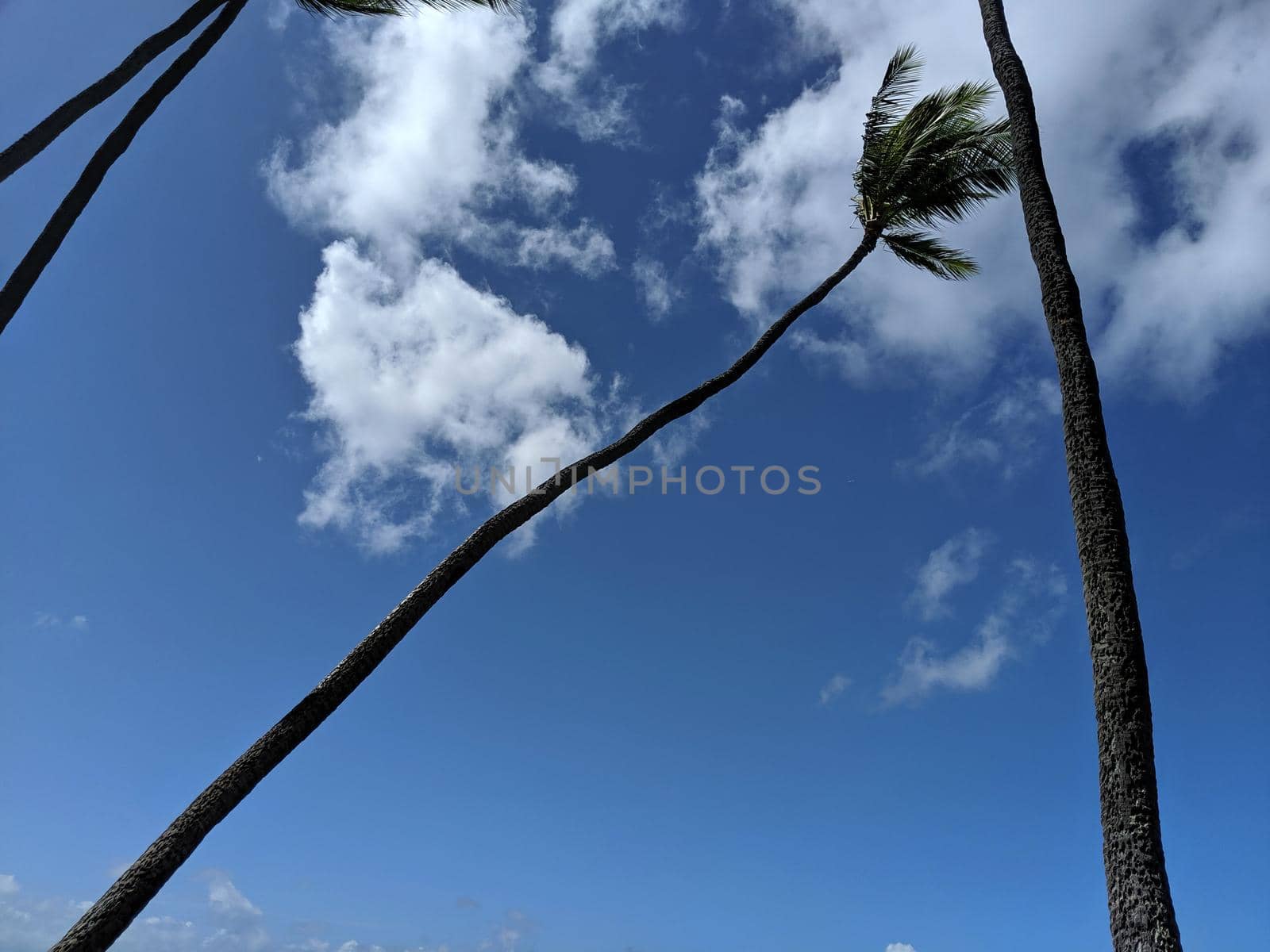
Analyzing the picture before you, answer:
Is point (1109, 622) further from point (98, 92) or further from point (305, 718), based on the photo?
point (98, 92)

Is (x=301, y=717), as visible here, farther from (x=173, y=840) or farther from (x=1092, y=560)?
(x=1092, y=560)

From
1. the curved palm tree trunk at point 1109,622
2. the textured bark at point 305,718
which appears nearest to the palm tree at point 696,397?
the textured bark at point 305,718

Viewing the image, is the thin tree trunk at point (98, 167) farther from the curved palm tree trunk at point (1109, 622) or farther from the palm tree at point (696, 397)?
the curved palm tree trunk at point (1109, 622)

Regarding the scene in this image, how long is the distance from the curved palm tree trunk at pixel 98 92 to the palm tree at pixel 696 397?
6731 mm

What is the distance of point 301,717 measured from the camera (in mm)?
7340

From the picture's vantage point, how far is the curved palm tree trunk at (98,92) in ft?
30.5

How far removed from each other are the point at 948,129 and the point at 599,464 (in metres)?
9.33

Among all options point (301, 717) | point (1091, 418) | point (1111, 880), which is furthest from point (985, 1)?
point (301, 717)

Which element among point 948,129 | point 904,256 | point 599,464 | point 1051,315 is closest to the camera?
point 1051,315

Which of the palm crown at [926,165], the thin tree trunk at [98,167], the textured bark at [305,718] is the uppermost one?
the palm crown at [926,165]

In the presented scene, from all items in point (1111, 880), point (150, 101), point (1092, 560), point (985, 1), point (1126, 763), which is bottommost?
point (1111, 880)

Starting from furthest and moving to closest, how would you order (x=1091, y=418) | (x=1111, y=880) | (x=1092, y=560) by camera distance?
(x=1091, y=418)
(x=1092, y=560)
(x=1111, y=880)

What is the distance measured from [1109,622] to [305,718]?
6.48 metres

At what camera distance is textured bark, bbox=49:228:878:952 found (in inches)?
235
